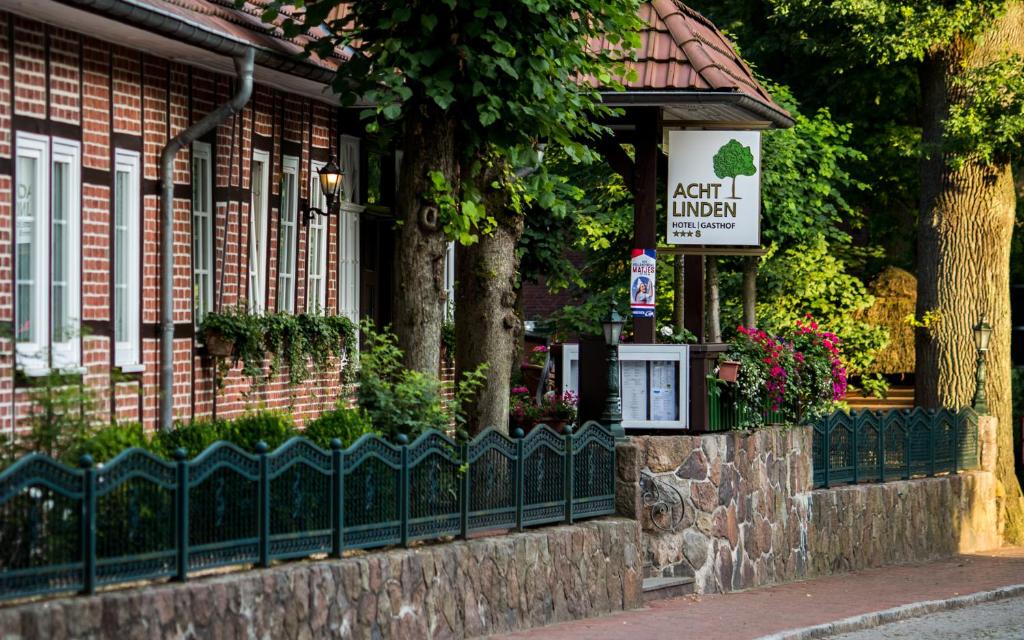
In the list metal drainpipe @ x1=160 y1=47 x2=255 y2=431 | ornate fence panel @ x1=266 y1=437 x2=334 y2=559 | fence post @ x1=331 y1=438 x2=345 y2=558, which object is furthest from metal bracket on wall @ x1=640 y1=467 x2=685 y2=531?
ornate fence panel @ x1=266 y1=437 x2=334 y2=559

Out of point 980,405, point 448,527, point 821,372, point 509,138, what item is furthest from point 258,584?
point 980,405

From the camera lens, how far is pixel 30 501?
961 centimetres

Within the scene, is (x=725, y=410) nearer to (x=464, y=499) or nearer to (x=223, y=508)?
(x=464, y=499)

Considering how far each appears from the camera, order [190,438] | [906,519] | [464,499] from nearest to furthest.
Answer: [190,438] → [464,499] → [906,519]

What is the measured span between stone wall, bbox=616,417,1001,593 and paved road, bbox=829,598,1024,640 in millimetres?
2291

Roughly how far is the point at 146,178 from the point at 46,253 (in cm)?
166

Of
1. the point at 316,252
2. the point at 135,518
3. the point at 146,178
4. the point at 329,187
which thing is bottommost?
the point at 135,518

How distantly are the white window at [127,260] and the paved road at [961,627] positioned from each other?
20.9 feet

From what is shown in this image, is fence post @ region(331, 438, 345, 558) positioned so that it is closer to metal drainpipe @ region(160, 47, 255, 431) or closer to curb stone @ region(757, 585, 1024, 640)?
metal drainpipe @ region(160, 47, 255, 431)

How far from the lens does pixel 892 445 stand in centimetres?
2533

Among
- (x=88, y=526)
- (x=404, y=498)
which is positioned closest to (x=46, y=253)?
(x=404, y=498)

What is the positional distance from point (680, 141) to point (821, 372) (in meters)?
3.85

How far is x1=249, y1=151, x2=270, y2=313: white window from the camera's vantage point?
16328 mm

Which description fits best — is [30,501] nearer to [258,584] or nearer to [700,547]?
[258,584]
